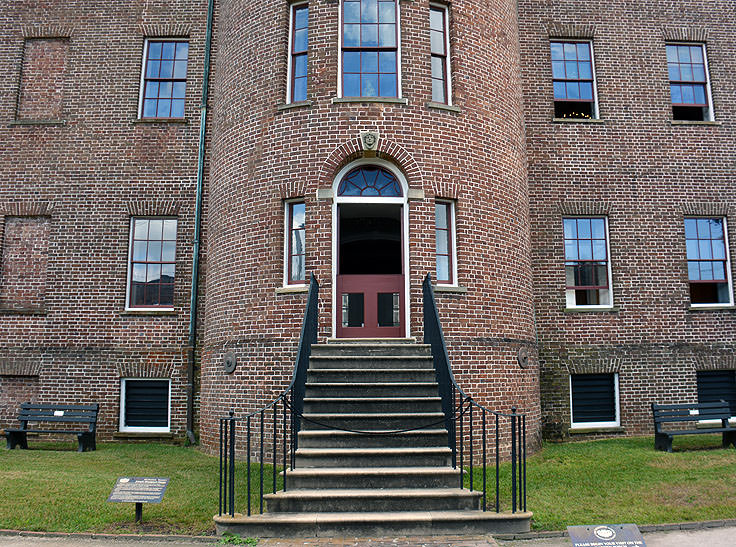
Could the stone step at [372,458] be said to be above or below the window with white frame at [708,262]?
below

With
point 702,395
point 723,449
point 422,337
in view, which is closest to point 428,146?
point 422,337

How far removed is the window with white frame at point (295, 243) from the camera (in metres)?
10.5

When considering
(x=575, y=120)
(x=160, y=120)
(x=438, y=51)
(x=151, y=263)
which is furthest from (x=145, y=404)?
(x=575, y=120)

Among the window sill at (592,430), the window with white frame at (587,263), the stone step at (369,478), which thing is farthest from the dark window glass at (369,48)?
the window sill at (592,430)

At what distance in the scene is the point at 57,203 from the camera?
43.7 feet

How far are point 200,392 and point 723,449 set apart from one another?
9841mm

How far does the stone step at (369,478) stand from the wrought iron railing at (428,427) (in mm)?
250

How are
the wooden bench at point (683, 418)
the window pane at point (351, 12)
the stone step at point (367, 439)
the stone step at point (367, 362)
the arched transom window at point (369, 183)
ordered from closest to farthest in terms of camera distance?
the stone step at point (367, 439)
the stone step at point (367, 362)
the wooden bench at point (683, 418)
the arched transom window at point (369, 183)
the window pane at point (351, 12)

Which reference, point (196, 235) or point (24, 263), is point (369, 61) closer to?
point (196, 235)

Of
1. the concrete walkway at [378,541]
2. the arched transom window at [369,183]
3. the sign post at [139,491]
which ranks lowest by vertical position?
the concrete walkway at [378,541]

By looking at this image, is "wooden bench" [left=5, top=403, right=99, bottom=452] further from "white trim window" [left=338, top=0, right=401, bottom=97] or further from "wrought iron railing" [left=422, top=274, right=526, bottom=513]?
"white trim window" [left=338, top=0, right=401, bottom=97]

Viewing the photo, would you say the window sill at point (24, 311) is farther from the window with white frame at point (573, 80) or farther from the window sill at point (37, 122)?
the window with white frame at point (573, 80)

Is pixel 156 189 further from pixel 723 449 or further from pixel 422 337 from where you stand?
pixel 723 449

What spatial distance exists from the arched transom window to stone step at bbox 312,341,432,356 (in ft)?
9.24
